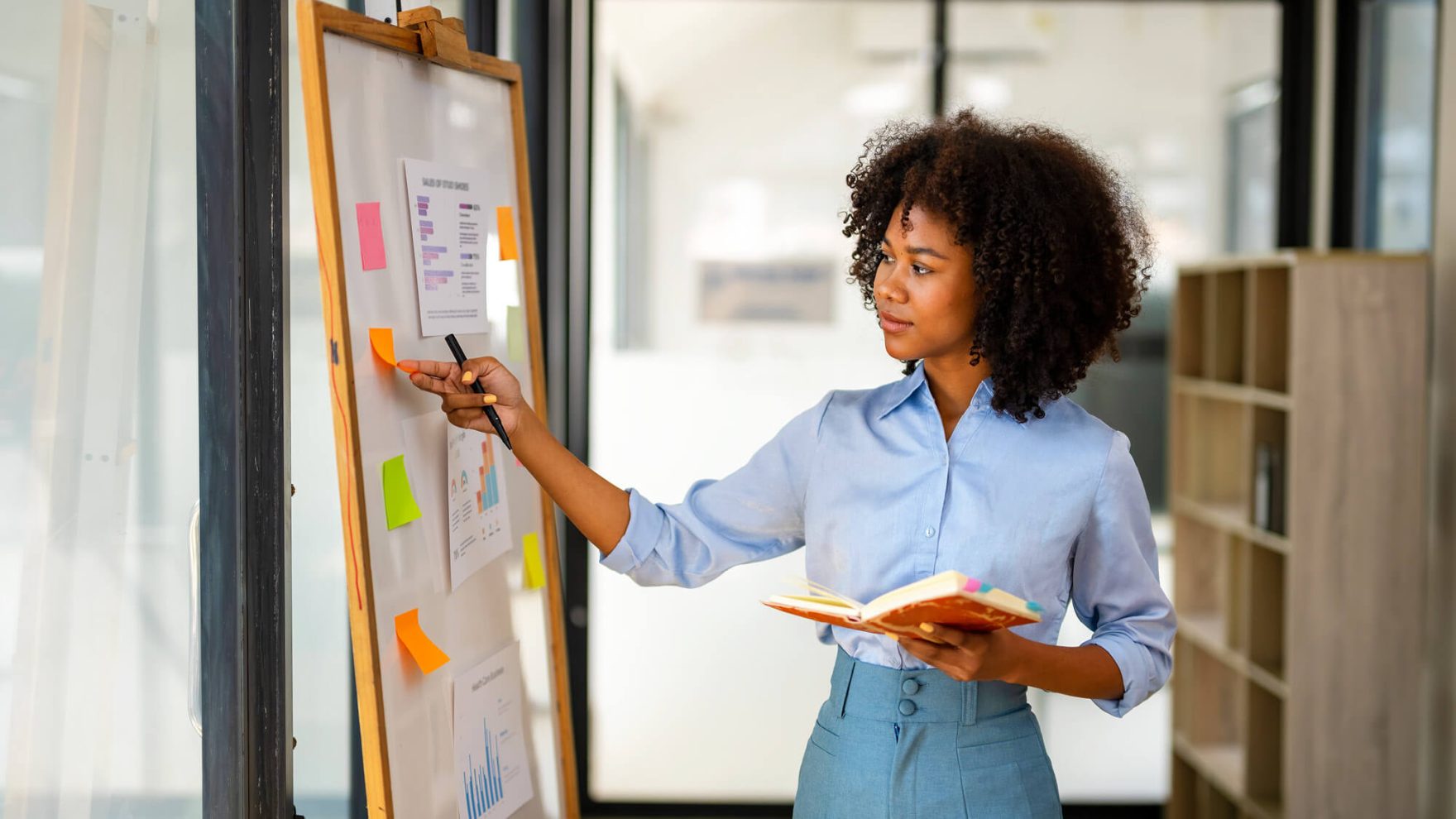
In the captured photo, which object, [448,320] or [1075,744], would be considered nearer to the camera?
[448,320]

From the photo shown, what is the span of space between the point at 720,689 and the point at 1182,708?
130 centimetres

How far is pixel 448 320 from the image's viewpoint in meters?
1.67

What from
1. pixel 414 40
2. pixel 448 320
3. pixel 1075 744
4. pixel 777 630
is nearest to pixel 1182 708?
pixel 1075 744

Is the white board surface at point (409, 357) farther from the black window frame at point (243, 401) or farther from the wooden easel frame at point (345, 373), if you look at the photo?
the black window frame at point (243, 401)

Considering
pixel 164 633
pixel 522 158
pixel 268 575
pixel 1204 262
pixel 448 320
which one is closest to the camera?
pixel 164 633

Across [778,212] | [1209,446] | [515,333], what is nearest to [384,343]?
[515,333]

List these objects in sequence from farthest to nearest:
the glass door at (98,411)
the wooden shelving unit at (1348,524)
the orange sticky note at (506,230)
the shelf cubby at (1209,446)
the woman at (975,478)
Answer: the shelf cubby at (1209,446) < the wooden shelving unit at (1348,524) < the orange sticky note at (506,230) < the woman at (975,478) < the glass door at (98,411)

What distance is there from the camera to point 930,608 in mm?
1203

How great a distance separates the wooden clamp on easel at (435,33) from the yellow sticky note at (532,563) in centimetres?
71

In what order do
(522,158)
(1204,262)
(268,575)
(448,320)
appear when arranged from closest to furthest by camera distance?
(268,575) < (448,320) < (522,158) < (1204,262)

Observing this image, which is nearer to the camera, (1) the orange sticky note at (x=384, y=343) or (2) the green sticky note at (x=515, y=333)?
(1) the orange sticky note at (x=384, y=343)

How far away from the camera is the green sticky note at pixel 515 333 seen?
6.20ft

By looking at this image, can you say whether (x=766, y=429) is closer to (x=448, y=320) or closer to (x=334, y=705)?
(x=334, y=705)

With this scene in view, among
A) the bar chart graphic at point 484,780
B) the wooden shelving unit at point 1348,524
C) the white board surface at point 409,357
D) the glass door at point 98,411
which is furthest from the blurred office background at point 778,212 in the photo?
the glass door at point 98,411
